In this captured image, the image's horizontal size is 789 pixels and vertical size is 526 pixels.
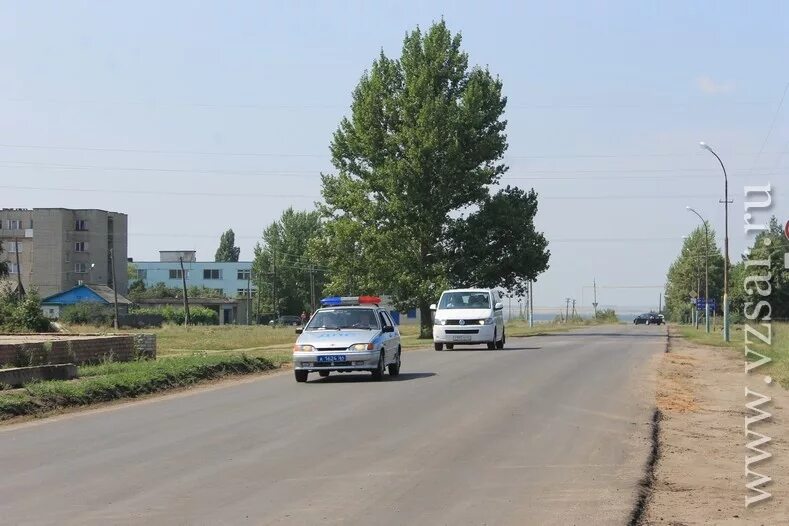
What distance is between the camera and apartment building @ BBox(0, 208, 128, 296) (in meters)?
114

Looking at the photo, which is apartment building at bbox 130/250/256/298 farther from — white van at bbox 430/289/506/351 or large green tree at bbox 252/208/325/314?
white van at bbox 430/289/506/351

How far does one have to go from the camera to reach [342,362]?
72.2 feet

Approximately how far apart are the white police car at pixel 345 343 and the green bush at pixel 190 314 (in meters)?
80.3

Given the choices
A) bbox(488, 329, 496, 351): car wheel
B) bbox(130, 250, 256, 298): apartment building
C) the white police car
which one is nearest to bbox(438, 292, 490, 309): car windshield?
bbox(488, 329, 496, 351): car wheel

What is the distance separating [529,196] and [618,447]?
5043 cm

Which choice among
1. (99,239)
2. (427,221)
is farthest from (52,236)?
(427,221)

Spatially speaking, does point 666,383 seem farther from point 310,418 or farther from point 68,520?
point 68,520

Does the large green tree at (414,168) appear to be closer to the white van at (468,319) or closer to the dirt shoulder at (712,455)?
the white van at (468,319)

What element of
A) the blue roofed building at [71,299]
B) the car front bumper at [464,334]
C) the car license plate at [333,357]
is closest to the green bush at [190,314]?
the blue roofed building at [71,299]

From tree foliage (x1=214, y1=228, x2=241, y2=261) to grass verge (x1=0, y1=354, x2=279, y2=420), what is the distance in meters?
131

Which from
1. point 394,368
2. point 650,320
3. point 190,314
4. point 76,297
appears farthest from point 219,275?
point 394,368

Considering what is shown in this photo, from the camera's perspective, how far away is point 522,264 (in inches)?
2372

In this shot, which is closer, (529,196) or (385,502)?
(385,502)

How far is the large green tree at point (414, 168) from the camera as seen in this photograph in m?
57.8
